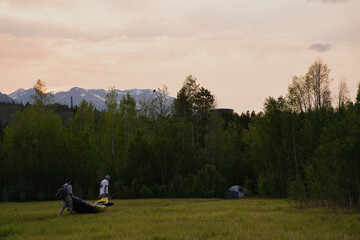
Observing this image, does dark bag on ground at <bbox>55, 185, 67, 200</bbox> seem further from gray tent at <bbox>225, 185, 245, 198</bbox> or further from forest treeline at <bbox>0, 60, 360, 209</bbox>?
gray tent at <bbox>225, 185, 245, 198</bbox>

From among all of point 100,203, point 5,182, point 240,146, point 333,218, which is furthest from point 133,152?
point 333,218

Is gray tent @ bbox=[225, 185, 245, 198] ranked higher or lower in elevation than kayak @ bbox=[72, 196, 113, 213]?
lower

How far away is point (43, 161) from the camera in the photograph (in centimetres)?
4291

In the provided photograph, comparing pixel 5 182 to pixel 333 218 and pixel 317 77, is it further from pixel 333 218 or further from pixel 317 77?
pixel 317 77

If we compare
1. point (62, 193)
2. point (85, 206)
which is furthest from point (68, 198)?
point (85, 206)

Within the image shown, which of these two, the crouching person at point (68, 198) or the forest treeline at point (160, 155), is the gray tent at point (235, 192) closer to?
the forest treeline at point (160, 155)

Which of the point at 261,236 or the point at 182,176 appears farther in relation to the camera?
the point at 182,176

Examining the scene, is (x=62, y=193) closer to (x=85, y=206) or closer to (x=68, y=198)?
(x=68, y=198)

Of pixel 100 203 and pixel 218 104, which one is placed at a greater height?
pixel 218 104

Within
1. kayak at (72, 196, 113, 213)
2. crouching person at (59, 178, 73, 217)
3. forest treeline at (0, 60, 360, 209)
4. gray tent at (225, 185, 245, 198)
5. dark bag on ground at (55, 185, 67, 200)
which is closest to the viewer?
dark bag on ground at (55, 185, 67, 200)

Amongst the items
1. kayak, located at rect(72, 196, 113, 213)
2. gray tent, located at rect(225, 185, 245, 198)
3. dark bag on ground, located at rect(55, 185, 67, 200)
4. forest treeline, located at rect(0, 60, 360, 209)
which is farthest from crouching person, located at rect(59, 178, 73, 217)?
gray tent, located at rect(225, 185, 245, 198)

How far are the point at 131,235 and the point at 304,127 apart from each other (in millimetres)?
34014

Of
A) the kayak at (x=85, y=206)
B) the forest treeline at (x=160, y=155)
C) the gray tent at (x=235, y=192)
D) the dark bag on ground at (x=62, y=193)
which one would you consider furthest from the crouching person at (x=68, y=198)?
the gray tent at (x=235, y=192)

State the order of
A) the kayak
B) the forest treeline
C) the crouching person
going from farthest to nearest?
the forest treeline, the kayak, the crouching person
